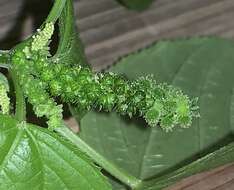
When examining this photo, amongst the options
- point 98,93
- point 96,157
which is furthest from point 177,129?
point 98,93

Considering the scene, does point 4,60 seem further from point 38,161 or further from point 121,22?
point 121,22

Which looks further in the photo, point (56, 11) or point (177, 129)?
point (177, 129)

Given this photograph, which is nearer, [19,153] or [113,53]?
[19,153]

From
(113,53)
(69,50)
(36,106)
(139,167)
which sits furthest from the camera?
(113,53)

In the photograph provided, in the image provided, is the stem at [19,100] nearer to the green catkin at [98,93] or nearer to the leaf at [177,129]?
the green catkin at [98,93]

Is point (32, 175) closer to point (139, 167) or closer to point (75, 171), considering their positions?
point (75, 171)

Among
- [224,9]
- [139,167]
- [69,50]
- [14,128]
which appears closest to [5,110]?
[14,128]
